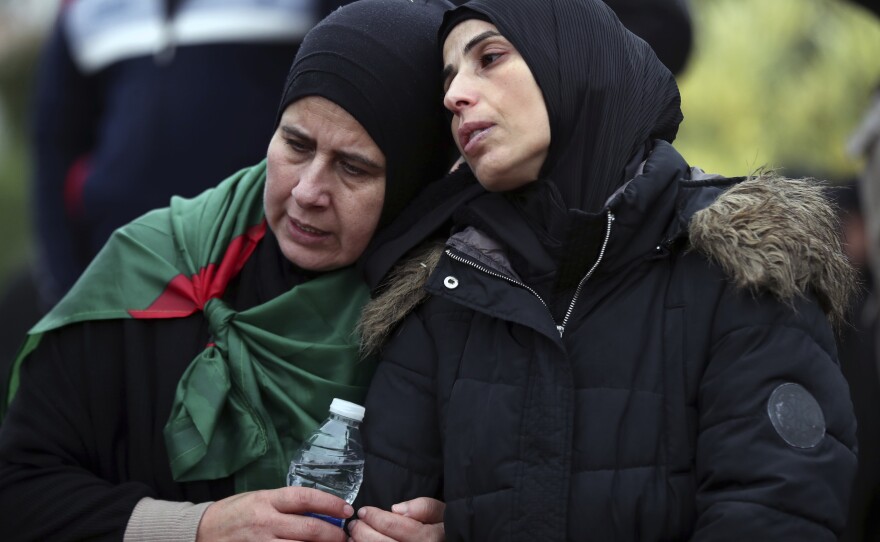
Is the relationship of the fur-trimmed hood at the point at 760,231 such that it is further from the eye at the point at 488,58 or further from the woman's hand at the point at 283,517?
the woman's hand at the point at 283,517

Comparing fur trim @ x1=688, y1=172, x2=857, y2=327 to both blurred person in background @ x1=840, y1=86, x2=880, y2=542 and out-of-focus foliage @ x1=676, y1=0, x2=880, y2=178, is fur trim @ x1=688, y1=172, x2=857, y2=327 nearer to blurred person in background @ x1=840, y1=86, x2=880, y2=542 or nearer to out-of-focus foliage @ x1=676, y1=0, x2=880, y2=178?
blurred person in background @ x1=840, y1=86, x2=880, y2=542

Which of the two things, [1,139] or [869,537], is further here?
[1,139]

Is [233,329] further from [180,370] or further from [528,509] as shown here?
[528,509]

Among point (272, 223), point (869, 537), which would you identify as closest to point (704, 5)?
point (869, 537)

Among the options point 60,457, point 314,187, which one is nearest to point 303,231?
point 314,187

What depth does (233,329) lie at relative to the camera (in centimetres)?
306

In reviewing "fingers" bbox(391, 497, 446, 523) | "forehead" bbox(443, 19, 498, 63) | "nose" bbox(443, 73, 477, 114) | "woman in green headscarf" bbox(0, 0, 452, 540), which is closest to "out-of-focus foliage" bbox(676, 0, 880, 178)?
"woman in green headscarf" bbox(0, 0, 452, 540)

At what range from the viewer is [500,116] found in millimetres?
2699

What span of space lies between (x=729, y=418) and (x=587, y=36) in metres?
0.87

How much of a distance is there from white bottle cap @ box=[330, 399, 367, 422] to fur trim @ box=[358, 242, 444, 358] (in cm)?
20

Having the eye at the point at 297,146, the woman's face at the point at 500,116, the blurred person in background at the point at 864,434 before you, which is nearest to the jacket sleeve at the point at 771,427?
the woman's face at the point at 500,116

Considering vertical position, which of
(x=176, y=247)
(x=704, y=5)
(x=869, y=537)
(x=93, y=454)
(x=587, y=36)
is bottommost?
(x=869, y=537)

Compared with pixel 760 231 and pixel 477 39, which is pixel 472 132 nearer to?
pixel 477 39

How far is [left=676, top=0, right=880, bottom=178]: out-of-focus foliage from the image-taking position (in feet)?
33.1
